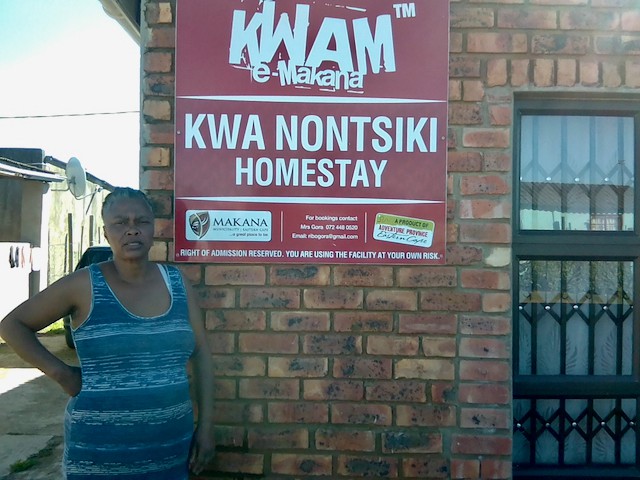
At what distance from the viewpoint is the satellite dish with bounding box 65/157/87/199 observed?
37.5ft

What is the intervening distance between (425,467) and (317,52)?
6.33 ft

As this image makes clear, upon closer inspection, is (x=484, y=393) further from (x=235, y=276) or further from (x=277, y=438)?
(x=235, y=276)

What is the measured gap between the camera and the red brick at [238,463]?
267 cm

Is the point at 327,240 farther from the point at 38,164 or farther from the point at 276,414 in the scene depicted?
the point at 38,164

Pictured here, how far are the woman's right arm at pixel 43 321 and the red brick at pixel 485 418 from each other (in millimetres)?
1635

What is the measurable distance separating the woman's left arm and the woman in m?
0.10

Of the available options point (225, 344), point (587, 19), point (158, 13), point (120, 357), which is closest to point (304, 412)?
point (225, 344)

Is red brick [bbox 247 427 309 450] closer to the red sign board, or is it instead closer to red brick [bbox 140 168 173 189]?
the red sign board

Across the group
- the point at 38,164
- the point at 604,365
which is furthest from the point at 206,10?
the point at 38,164

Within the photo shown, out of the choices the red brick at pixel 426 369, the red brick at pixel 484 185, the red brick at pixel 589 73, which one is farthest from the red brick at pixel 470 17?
the red brick at pixel 426 369

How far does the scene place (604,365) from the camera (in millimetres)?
2893

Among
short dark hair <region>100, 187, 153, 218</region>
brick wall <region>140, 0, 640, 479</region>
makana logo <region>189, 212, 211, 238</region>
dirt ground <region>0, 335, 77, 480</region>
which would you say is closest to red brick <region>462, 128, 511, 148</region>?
brick wall <region>140, 0, 640, 479</region>

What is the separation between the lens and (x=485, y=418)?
2662 mm

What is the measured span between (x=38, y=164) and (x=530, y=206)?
12629 millimetres
